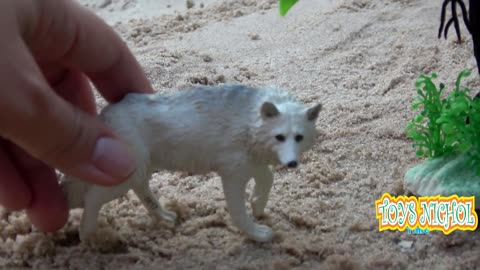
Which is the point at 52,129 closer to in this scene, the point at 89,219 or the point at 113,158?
the point at 113,158

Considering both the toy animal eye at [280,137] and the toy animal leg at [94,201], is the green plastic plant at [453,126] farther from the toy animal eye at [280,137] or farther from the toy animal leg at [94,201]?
the toy animal leg at [94,201]

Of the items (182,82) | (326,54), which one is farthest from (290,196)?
(326,54)

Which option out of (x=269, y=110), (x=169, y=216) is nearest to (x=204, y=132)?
(x=269, y=110)

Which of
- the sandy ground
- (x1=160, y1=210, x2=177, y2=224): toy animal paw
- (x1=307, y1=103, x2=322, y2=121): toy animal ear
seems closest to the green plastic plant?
the sandy ground

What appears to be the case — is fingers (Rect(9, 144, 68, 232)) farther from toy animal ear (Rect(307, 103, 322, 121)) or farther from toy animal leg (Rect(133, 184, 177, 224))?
toy animal ear (Rect(307, 103, 322, 121))

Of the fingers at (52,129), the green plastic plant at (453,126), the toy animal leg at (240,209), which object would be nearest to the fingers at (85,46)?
the fingers at (52,129)

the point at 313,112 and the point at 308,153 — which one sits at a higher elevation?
the point at 313,112
